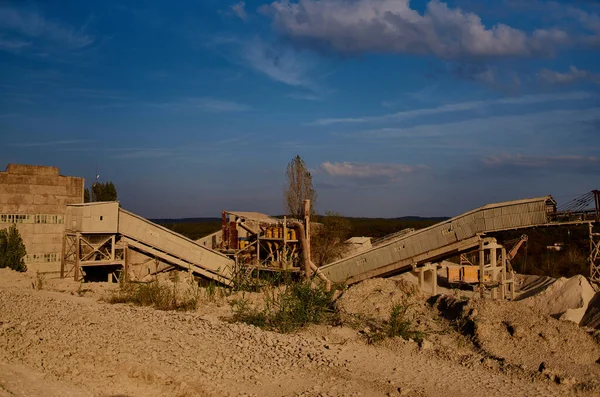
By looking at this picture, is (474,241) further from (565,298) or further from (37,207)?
(37,207)

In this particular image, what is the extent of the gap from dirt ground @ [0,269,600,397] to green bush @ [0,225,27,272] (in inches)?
517

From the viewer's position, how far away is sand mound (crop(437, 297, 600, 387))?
351 inches

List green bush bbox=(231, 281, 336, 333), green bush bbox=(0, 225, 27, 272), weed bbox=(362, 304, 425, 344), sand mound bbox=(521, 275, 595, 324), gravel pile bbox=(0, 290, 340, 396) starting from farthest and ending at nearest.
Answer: green bush bbox=(0, 225, 27, 272), sand mound bbox=(521, 275, 595, 324), green bush bbox=(231, 281, 336, 333), weed bbox=(362, 304, 425, 344), gravel pile bbox=(0, 290, 340, 396)

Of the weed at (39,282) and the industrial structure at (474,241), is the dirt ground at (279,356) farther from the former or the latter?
the industrial structure at (474,241)

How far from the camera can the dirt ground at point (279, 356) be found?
7.91 meters

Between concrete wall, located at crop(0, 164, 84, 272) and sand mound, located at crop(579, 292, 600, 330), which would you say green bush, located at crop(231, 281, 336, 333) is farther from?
concrete wall, located at crop(0, 164, 84, 272)

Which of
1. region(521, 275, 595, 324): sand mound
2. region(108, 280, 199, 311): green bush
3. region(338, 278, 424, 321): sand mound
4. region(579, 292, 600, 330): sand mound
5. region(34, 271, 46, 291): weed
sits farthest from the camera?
region(34, 271, 46, 291): weed

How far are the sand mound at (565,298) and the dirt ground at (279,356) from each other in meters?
6.15

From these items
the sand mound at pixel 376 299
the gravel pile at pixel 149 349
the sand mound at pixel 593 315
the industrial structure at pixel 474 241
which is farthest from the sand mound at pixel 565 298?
the gravel pile at pixel 149 349

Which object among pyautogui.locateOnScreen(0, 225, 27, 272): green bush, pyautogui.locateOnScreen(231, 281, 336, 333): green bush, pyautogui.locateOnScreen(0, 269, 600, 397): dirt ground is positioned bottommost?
pyautogui.locateOnScreen(0, 269, 600, 397): dirt ground

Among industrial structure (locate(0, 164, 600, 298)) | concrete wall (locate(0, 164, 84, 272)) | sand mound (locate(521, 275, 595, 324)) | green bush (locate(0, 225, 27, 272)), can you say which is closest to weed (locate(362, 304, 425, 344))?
sand mound (locate(521, 275, 595, 324))

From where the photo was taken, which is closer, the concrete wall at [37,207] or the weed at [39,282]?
the weed at [39,282]

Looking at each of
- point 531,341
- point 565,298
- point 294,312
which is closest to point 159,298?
point 294,312

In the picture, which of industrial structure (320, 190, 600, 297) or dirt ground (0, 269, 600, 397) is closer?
dirt ground (0, 269, 600, 397)
